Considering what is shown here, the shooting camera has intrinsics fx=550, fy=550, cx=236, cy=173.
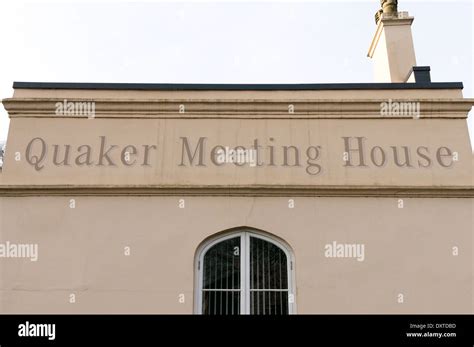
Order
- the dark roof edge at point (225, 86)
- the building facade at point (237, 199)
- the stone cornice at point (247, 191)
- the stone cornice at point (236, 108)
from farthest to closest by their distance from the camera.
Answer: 1. the dark roof edge at point (225, 86)
2. the stone cornice at point (236, 108)
3. the stone cornice at point (247, 191)
4. the building facade at point (237, 199)

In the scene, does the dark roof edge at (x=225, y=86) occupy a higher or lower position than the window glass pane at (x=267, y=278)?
higher

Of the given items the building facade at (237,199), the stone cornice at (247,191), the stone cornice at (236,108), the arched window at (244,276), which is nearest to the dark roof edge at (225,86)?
the building facade at (237,199)

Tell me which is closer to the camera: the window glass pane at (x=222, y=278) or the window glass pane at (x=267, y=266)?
the window glass pane at (x=222, y=278)

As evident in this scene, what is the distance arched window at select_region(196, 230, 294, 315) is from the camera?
7.14 m

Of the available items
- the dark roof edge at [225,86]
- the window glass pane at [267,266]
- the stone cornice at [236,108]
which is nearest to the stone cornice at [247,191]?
the window glass pane at [267,266]
